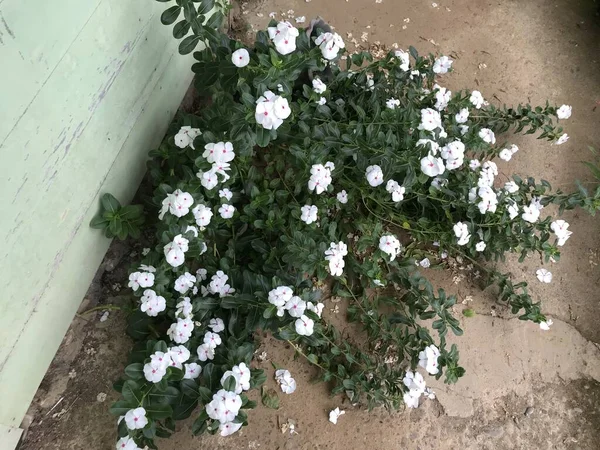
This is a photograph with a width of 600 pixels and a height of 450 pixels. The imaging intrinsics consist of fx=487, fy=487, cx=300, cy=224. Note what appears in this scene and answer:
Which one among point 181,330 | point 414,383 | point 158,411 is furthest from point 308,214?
point 158,411

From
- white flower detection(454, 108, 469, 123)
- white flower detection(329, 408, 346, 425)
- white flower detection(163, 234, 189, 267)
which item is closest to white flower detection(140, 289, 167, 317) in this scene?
white flower detection(163, 234, 189, 267)

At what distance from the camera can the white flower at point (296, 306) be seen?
173 centimetres

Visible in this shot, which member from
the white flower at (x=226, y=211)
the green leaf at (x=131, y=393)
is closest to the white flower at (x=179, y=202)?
the white flower at (x=226, y=211)

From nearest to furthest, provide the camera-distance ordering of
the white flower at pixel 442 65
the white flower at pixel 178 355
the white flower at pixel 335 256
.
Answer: the white flower at pixel 178 355
the white flower at pixel 335 256
the white flower at pixel 442 65

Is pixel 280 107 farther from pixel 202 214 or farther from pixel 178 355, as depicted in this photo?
pixel 178 355

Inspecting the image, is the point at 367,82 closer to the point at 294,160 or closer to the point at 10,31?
the point at 294,160

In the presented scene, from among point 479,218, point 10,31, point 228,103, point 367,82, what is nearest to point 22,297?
point 10,31

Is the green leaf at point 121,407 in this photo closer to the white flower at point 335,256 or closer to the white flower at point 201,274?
the white flower at point 201,274

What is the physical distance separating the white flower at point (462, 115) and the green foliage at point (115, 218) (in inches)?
58.4

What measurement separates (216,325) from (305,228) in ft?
1.73

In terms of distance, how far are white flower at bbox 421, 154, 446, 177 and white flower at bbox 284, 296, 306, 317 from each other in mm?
711

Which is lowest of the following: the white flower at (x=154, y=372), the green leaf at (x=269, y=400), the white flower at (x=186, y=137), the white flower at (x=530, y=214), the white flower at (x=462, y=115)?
the green leaf at (x=269, y=400)

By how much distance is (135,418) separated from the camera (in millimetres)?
1522

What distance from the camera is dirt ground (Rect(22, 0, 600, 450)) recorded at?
1979mm
